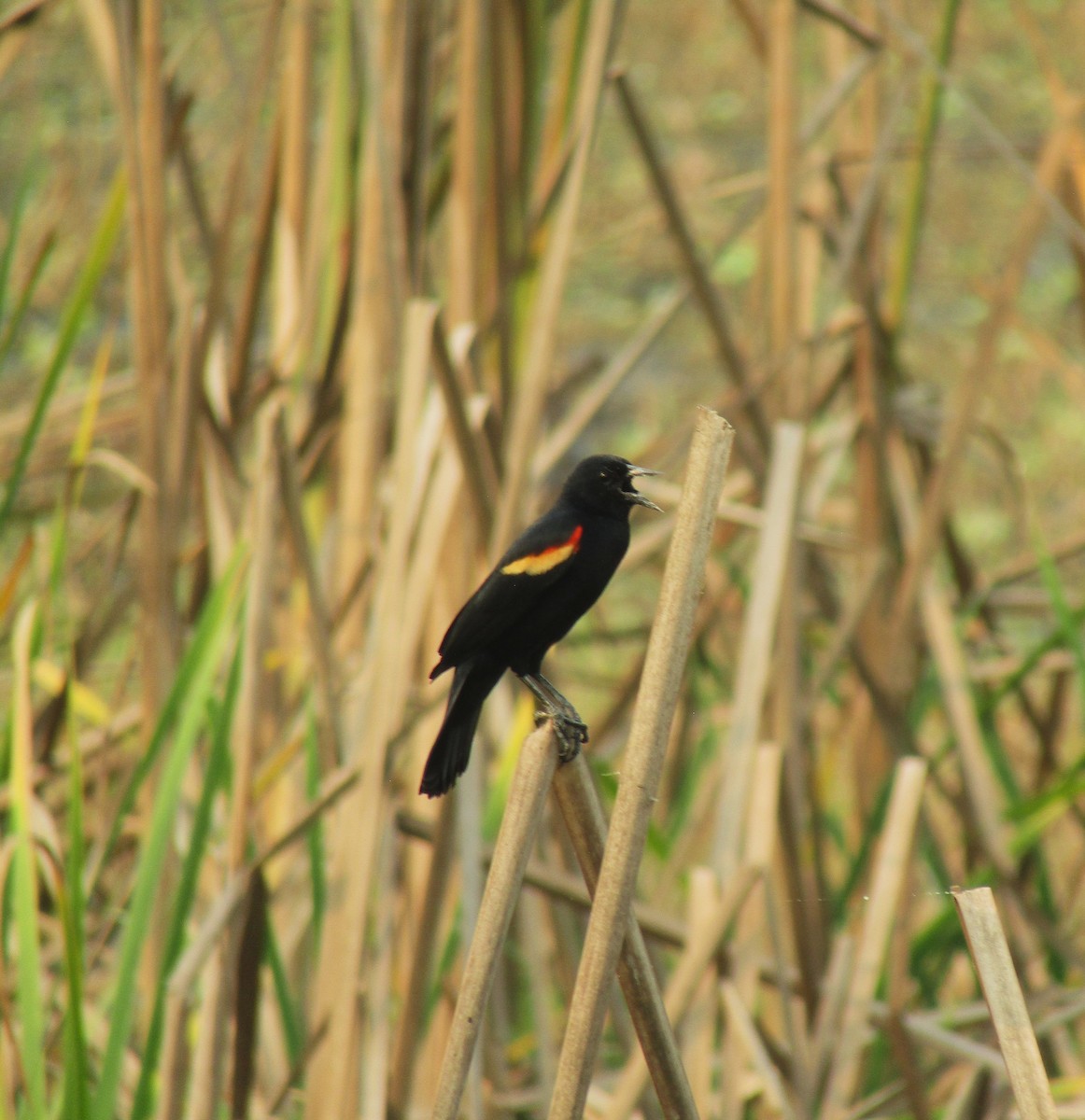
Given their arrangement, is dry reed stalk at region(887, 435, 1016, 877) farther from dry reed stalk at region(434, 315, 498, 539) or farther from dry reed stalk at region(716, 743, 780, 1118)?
dry reed stalk at region(434, 315, 498, 539)

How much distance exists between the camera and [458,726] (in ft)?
5.66

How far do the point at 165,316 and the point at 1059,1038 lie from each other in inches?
86.4

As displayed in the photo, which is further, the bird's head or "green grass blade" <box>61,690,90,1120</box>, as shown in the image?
the bird's head

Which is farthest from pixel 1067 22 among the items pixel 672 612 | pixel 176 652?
pixel 672 612

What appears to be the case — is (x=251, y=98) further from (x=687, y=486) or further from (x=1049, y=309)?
(x=1049, y=309)

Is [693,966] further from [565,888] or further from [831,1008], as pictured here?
[831,1008]

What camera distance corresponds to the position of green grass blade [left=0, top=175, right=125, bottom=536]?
1.92 m

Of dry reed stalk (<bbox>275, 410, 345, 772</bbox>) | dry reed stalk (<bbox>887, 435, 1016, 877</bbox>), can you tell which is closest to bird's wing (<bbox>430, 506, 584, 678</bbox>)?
dry reed stalk (<bbox>275, 410, 345, 772</bbox>)

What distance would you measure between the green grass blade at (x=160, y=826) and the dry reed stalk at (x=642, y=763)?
70cm

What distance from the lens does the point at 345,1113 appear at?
1715 mm

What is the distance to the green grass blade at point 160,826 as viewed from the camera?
1624 mm

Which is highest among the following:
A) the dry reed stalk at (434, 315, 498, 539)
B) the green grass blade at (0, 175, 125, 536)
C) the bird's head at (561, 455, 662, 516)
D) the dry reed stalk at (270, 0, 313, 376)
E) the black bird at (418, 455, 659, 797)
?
the dry reed stalk at (270, 0, 313, 376)

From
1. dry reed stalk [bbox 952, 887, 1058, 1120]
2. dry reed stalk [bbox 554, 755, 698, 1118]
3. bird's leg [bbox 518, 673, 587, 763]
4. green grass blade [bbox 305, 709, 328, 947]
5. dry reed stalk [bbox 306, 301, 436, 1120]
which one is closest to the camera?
dry reed stalk [bbox 952, 887, 1058, 1120]

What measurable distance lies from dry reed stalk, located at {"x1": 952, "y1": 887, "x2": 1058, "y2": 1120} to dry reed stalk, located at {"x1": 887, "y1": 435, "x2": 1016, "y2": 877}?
1349 mm
